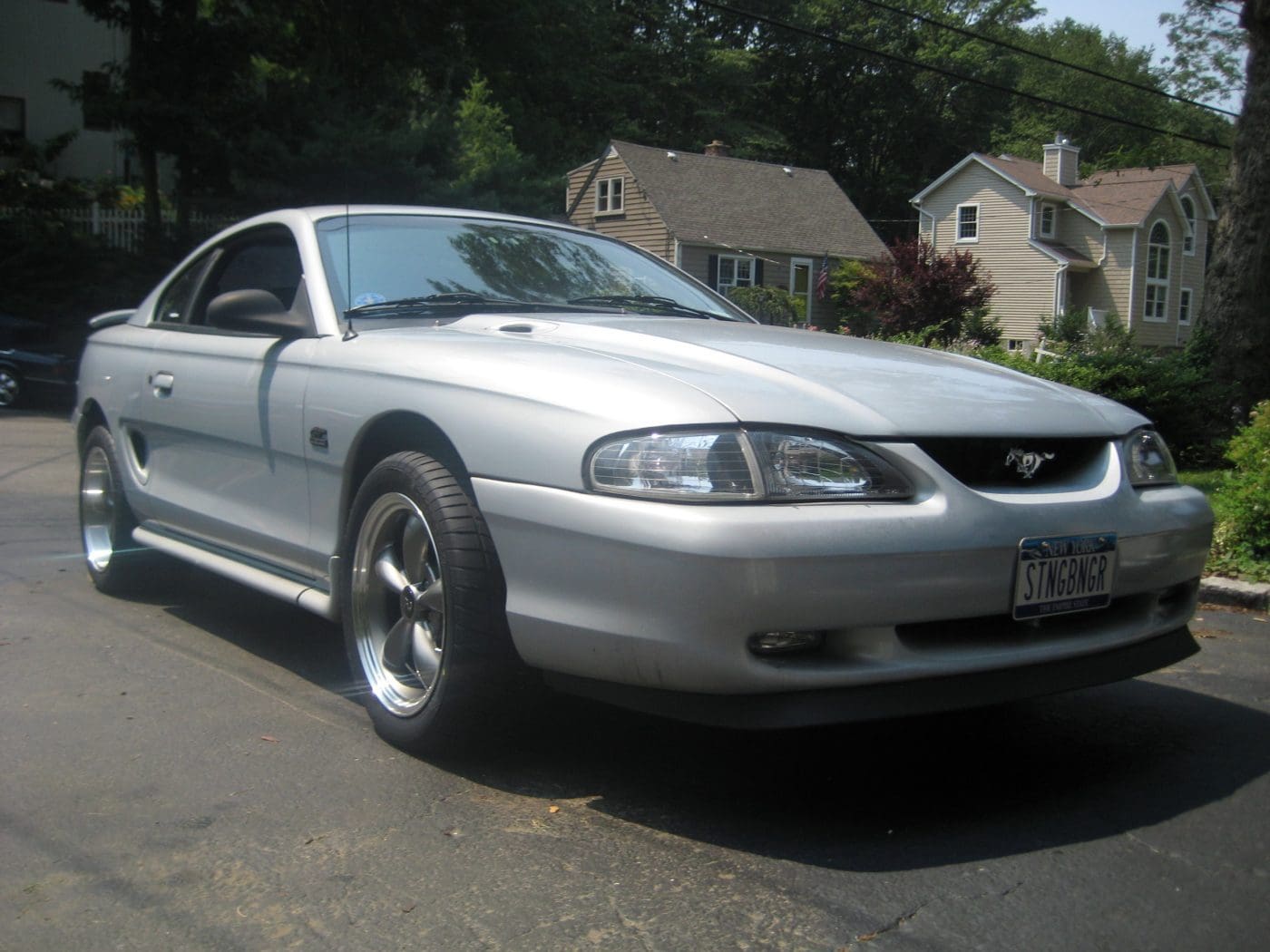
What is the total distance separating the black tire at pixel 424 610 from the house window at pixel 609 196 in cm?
3898

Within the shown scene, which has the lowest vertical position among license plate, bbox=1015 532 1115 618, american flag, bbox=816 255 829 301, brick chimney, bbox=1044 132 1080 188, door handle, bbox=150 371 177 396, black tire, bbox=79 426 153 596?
black tire, bbox=79 426 153 596

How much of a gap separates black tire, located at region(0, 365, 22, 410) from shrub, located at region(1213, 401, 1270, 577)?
1500 centimetres

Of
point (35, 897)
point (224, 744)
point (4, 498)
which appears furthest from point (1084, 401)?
point (4, 498)

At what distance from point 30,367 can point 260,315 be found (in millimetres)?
14528

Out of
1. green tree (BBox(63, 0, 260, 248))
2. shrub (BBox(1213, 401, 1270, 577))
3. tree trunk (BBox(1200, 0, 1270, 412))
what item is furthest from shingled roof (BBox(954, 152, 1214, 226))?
shrub (BBox(1213, 401, 1270, 577))

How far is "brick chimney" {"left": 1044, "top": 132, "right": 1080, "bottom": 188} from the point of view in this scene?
46.4 metres

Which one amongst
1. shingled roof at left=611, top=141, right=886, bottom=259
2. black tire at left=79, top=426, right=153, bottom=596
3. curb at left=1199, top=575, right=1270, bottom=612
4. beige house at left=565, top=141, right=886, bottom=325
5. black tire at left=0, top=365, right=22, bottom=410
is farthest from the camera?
shingled roof at left=611, top=141, right=886, bottom=259

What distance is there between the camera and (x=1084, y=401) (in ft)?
12.2

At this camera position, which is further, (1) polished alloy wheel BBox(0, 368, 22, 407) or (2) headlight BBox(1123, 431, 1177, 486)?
(1) polished alloy wheel BBox(0, 368, 22, 407)

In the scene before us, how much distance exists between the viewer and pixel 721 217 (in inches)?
1661

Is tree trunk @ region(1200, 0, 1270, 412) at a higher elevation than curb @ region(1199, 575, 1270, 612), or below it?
higher

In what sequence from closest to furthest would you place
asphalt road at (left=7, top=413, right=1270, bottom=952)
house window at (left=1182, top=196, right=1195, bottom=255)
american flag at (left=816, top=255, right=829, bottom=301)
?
asphalt road at (left=7, top=413, right=1270, bottom=952), american flag at (left=816, top=255, right=829, bottom=301), house window at (left=1182, top=196, right=1195, bottom=255)

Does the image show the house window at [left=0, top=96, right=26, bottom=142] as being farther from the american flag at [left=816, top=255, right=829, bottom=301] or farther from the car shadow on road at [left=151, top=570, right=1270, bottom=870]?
the car shadow on road at [left=151, top=570, right=1270, bottom=870]

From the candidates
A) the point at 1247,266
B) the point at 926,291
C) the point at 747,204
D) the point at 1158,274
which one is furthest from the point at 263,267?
the point at 1158,274
